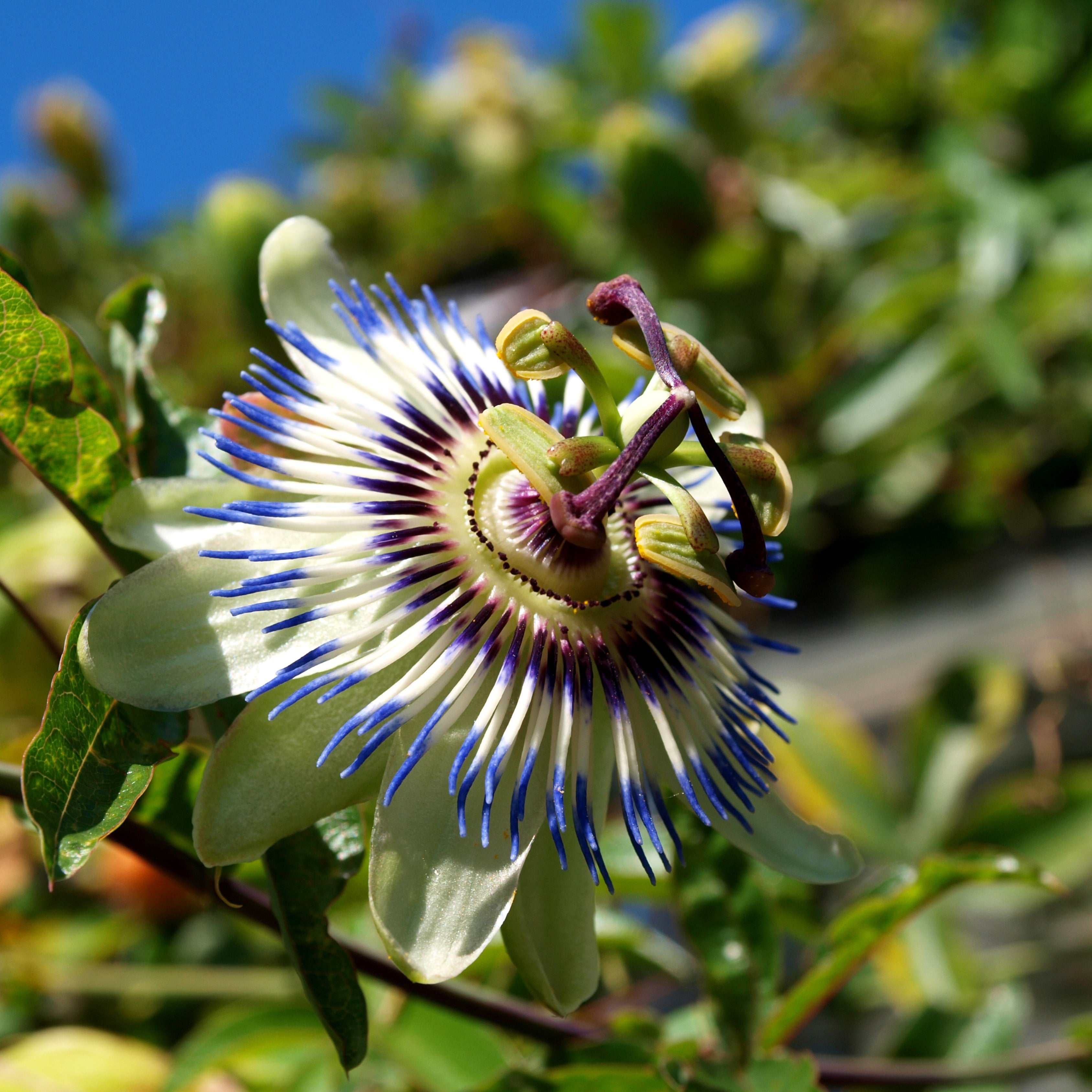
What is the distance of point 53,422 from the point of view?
79cm

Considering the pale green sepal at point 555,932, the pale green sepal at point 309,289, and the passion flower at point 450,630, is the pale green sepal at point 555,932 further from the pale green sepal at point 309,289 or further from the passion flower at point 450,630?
the pale green sepal at point 309,289

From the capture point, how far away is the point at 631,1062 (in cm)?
90

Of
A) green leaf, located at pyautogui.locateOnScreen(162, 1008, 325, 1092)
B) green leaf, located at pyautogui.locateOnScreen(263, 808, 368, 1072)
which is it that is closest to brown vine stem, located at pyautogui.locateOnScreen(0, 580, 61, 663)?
green leaf, located at pyautogui.locateOnScreen(263, 808, 368, 1072)

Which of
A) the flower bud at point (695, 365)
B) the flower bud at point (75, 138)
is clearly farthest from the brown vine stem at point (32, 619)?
the flower bud at point (75, 138)

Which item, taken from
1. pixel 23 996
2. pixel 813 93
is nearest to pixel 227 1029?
pixel 23 996

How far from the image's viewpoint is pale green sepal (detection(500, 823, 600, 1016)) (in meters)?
0.77

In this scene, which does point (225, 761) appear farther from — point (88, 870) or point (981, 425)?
point (981, 425)

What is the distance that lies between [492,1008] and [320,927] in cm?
24

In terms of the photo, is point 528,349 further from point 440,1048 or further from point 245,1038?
point 245,1038

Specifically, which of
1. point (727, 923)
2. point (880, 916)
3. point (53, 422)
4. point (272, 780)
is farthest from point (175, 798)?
point (880, 916)

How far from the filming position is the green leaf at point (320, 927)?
0.71 meters

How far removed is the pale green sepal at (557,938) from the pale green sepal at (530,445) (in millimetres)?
276

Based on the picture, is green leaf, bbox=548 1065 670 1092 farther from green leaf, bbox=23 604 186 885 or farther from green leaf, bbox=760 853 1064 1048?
green leaf, bbox=23 604 186 885

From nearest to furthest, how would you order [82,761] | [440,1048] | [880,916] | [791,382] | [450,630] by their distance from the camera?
1. [82,761]
2. [450,630]
3. [880,916]
4. [440,1048]
5. [791,382]
